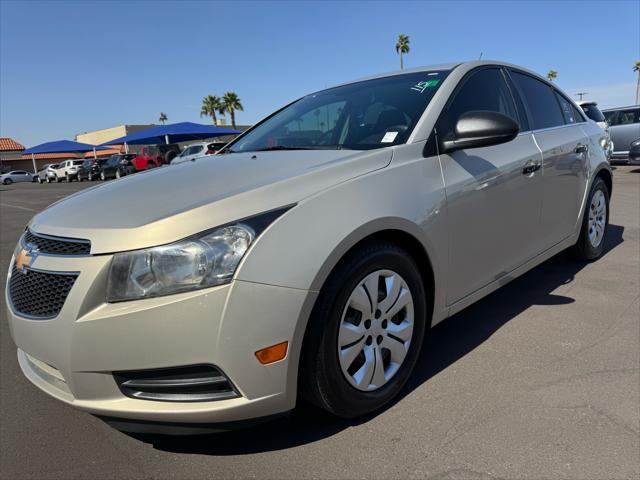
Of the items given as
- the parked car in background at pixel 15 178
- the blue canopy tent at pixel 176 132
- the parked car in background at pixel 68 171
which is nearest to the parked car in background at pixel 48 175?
the parked car in background at pixel 68 171

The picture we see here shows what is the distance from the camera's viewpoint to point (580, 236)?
425 centimetres

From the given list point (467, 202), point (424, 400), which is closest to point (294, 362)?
point (424, 400)

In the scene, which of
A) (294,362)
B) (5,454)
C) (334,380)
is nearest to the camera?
(294,362)

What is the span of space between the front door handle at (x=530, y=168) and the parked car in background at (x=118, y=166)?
28256mm

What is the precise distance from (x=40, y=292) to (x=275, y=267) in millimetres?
961

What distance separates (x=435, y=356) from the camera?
2.88m

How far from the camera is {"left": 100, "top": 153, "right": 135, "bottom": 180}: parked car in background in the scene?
28.9m

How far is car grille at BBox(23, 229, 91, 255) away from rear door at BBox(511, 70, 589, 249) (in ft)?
9.30

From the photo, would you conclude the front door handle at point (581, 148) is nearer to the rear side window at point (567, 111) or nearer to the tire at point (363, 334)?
the rear side window at point (567, 111)

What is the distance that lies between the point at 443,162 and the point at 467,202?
0.25 meters

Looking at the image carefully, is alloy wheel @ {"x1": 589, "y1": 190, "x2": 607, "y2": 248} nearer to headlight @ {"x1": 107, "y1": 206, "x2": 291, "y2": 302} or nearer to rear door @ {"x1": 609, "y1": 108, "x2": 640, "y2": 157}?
headlight @ {"x1": 107, "y1": 206, "x2": 291, "y2": 302}

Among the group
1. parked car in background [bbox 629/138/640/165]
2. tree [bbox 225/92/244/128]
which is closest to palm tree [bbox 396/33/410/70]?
tree [bbox 225/92/244/128]

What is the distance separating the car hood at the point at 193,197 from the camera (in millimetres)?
1823

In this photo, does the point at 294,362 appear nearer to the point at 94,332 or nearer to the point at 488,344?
the point at 94,332
